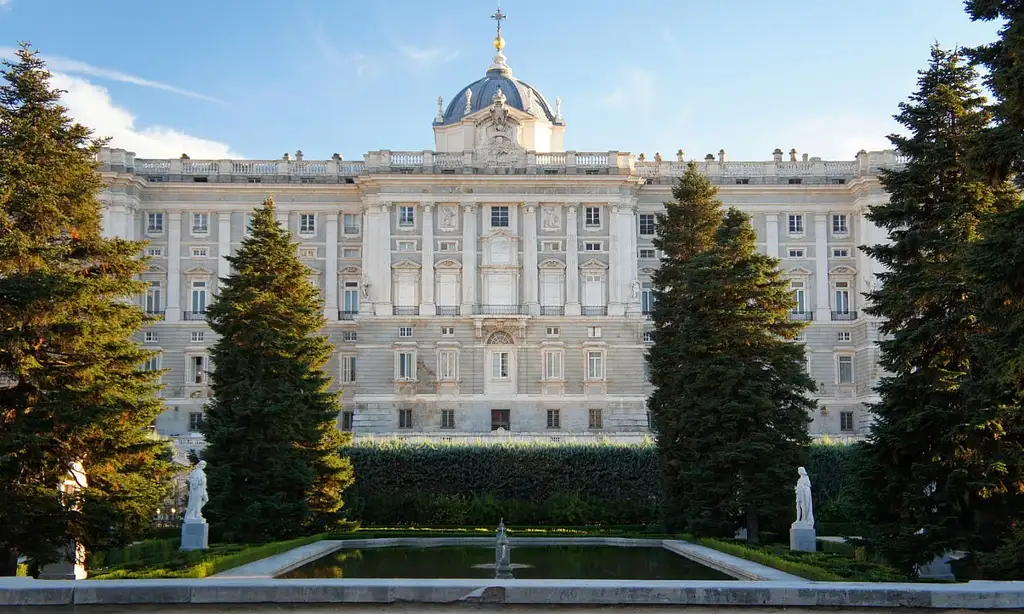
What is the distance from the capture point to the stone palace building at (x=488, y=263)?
59281 mm

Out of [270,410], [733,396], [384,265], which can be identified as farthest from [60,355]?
[384,265]

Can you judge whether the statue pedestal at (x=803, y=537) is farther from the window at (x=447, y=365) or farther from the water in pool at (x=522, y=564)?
the window at (x=447, y=365)

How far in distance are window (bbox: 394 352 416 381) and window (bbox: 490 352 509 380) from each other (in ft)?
12.7

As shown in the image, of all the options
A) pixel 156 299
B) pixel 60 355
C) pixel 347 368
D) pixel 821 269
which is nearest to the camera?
pixel 60 355

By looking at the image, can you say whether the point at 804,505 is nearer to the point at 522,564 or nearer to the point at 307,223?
the point at 522,564

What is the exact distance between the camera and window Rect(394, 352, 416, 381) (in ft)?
194

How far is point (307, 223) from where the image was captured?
63.2 metres

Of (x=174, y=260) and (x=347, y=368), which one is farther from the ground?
(x=174, y=260)

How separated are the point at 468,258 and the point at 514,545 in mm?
28837

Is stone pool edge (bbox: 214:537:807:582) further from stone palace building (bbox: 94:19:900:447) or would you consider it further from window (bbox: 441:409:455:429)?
window (bbox: 441:409:455:429)

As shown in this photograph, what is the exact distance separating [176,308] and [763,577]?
45917 mm

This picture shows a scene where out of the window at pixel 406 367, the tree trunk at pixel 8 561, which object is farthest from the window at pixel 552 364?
the tree trunk at pixel 8 561

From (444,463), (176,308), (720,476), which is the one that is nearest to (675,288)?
(720,476)

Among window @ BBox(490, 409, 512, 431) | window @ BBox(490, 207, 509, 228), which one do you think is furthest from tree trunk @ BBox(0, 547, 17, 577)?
window @ BBox(490, 207, 509, 228)
